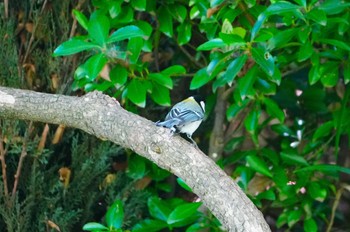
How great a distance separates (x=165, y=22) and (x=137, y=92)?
1.30 feet

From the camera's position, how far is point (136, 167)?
10.6ft

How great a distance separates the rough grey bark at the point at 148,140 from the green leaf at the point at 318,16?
66cm

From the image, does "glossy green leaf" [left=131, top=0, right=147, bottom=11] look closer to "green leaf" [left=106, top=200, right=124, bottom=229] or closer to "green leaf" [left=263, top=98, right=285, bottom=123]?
"green leaf" [left=263, top=98, right=285, bottom=123]

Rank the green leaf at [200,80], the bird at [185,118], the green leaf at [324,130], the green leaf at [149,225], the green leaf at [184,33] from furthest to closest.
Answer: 1. the green leaf at [324,130]
2. the green leaf at [184,33]
3. the green leaf at [149,225]
4. the green leaf at [200,80]
5. the bird at [185,118]

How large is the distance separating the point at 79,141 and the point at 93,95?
31.1 inches

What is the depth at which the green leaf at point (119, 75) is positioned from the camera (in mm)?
2846

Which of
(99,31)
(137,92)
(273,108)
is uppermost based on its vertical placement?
(99,31)

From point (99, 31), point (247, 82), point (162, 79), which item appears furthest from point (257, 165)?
point (99, 31)

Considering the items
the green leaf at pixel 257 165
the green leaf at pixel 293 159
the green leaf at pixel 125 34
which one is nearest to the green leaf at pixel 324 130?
the green leaf at pixel 293 159

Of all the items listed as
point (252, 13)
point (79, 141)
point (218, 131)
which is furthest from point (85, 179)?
point (252, 13)

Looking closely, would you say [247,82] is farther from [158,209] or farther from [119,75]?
[158,209]

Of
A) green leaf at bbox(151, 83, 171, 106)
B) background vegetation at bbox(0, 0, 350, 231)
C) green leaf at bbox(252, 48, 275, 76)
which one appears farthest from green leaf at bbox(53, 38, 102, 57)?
green leaf at bbox(252, 48, 275, 76)

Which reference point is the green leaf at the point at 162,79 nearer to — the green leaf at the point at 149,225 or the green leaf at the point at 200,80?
the green leaf at the point at 200,80

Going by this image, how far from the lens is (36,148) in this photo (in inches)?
121
